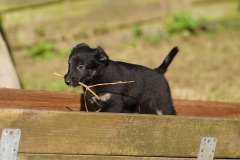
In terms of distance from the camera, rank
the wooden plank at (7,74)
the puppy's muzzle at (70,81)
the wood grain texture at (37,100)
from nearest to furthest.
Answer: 1. the puppy's muzzle at (70,81)
2. the wood grain texture at (37,100)
3. the wooden plank at (7,74)

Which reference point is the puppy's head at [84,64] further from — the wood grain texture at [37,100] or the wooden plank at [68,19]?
the wooden plank at [68,19]

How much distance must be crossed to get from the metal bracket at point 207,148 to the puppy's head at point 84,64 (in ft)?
3.50

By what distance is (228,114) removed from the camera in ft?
18.8

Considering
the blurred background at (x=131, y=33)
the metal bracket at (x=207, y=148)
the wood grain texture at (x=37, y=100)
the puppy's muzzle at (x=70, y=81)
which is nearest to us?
the metal bracket at (x=207, y=148)

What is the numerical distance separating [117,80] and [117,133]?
0.99 meters

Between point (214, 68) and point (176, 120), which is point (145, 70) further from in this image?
point (214, 68)

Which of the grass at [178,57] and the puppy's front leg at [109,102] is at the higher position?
the puppy's front leg at [109,102]

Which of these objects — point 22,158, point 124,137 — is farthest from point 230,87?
point 22,158

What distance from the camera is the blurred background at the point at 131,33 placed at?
30.8 feet

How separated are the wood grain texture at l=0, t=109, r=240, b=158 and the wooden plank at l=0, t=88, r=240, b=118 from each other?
4.37 feet

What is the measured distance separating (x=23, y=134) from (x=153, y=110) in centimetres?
176

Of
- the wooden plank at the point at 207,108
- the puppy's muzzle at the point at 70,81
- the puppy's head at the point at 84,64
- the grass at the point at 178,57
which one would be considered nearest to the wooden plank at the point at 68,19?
the grass at the point at 178,57

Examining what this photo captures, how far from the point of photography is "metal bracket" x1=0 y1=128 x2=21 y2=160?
3293 mm

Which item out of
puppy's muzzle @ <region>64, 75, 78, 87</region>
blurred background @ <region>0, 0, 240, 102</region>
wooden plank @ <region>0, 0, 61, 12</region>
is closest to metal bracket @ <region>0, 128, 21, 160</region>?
puppy's muzzle @ <region>64, 75, 78, 87</region>
